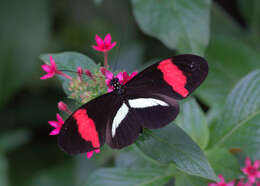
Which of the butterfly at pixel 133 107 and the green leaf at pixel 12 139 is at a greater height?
the butterfly at pixel 133 107

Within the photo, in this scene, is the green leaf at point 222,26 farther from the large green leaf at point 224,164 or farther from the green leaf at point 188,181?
the green leaf at point 188,181

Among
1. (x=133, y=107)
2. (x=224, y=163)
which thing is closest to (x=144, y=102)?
(x=133, y=107)

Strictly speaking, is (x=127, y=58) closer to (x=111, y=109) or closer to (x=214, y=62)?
(x=214, y=62)

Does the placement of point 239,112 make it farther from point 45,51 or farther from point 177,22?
point 45,51

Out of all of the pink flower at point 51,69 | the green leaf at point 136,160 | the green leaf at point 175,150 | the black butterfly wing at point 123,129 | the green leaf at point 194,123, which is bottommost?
the green leaf at point 136,160

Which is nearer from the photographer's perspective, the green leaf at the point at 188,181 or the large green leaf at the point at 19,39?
the green leaf at the point at 188,181

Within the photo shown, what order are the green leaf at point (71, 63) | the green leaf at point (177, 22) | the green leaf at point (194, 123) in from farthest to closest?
the green leaf at point (177, 22)
the green leaf at point (194, 123)
the green leaf at point (71, 63)

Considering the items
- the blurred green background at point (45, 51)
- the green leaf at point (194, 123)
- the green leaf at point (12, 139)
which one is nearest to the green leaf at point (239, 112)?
the green leaf at point (194, 123)
